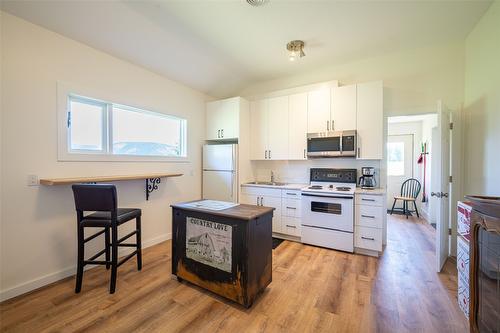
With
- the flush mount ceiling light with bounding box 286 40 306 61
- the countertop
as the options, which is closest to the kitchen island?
the countertop

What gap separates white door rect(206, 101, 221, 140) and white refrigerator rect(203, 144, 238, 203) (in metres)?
0.26

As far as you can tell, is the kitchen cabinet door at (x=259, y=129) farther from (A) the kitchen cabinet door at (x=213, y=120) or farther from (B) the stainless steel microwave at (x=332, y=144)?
(B) the stainless steel microwave at (x=332, y=144)

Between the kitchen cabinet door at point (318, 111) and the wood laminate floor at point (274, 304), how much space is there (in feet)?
6.67

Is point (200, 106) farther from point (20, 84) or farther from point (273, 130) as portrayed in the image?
point (20, 84)

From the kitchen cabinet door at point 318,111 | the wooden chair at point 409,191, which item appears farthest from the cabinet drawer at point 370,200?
the wooden chair at point 409,191

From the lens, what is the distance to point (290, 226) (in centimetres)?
344

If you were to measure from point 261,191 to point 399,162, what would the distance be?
446cm

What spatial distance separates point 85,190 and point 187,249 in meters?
1.13

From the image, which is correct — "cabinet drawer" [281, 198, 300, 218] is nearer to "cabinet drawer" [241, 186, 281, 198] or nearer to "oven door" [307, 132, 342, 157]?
"cabinet drawer" [241, 186, 281, 198]

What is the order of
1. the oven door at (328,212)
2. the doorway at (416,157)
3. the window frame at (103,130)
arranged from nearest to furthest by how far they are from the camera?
1. the window frame at (103,130)
2. the oven door at (328,212)
3. the doorway at (416,157)

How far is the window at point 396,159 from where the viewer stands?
5734 mm

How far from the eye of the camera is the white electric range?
297 centimetres

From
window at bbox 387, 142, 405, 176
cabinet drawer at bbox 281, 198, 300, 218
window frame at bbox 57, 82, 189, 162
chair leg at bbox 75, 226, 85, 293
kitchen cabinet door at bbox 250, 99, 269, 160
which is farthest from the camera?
window at bbox 387, 142, 405, 176

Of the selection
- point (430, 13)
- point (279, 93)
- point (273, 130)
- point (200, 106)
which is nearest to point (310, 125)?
point (273, 130)
